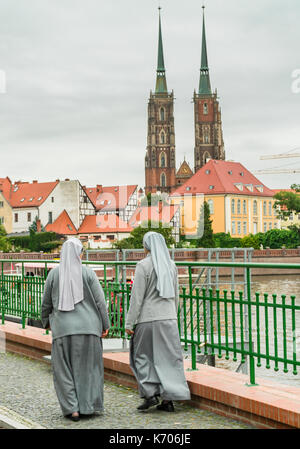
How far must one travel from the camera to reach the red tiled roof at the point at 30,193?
328ft

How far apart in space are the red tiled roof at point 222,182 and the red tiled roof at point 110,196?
9.00 metres

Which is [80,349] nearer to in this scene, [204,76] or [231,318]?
[231,318]

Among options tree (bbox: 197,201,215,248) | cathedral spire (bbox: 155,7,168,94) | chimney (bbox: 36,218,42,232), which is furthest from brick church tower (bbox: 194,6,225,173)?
tree (bbox: 197,201,215,248)

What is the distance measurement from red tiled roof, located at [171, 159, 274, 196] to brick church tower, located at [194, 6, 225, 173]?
2458 cm

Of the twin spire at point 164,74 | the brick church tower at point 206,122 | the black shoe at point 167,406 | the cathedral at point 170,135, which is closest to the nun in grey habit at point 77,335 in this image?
the black shoe at point 167,406

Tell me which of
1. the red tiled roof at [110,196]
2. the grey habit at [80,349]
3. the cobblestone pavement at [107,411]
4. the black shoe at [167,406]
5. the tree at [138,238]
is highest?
the red tiled roof at [110,196]

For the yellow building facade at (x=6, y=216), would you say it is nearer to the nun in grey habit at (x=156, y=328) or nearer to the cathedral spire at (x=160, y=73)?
the cathedral spire at (x=160, y=73)

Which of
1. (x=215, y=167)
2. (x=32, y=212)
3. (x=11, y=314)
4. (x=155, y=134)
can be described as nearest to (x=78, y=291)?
(x=11, y=314)

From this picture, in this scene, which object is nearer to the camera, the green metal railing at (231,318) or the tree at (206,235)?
the green metal railing at (231,318)

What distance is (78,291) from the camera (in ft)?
20.7

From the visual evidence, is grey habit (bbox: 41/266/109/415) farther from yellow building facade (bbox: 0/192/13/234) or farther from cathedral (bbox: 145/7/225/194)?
cathedral (bbox: 145/7/225/194)

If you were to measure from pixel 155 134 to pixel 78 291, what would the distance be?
131882 millimetres
